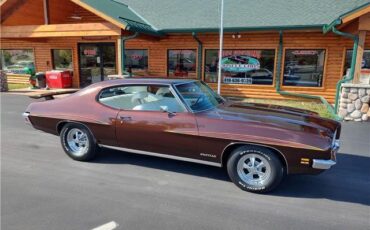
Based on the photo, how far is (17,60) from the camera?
56.1 ft

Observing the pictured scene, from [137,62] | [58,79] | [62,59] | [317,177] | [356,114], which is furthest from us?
[62,59]

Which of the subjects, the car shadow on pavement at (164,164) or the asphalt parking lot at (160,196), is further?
the car shadow on pavement at (164,164)

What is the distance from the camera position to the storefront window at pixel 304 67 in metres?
11.2

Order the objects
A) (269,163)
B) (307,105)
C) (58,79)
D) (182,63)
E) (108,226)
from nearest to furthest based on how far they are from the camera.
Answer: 1. (108,226)
2. (269,163)
3. (307,105)
4. (182,63)
5. (58,79)

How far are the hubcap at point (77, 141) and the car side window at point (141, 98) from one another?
2.36 feet

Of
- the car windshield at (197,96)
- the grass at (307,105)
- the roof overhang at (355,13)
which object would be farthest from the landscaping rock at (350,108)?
the car windshield at (197,96)

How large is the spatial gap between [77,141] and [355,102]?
766 cm

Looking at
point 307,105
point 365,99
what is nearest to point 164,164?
point 365,99

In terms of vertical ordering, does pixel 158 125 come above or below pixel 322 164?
above

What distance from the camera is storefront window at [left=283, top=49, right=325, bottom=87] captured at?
1120 centimetres

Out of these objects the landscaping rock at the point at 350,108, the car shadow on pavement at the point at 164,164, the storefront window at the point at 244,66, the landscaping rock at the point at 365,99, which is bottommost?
the car shadow on pavement at the point at 164,164

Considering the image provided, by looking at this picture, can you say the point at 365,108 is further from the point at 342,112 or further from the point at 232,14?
the point at 232,14

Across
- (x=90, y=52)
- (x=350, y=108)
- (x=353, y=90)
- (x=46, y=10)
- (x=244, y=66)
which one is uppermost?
(x=46, y=10)

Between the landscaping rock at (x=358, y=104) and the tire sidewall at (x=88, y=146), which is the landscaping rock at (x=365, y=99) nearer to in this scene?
the landscaping rock at (x=358, y=104)
